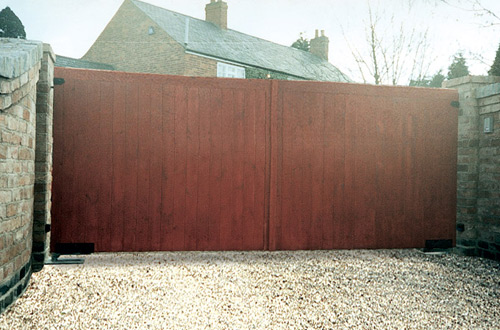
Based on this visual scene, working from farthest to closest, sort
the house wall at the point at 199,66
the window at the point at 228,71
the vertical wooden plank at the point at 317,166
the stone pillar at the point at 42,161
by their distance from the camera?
the window at the point at 228,71, the house wall at the point at 199,66, the vertical wooden plank at the point at 317,166, the stone pillar at the point at 42,161

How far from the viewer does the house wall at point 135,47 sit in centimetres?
1548

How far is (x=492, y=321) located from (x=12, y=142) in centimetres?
354

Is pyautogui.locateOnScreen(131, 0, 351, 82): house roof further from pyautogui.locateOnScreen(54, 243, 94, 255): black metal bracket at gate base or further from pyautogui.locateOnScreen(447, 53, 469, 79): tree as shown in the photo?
pyautogui.locateOnScreen(54, 243, 94, 255): black metal bracket at gate base

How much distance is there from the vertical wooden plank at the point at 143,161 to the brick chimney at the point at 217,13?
1661 cm

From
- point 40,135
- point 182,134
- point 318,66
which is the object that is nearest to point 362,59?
point 318,66

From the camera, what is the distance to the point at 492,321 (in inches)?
109

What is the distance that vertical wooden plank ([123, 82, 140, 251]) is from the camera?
4113 mm

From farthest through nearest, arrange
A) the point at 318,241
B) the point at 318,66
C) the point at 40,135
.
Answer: the point at 318,66
the point at 318,241
the point at 40,135

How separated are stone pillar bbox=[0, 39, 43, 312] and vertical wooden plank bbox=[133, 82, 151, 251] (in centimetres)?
100

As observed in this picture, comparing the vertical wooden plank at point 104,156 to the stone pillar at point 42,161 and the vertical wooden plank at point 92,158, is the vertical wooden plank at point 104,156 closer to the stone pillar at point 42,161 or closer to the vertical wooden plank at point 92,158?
the vertical wooden plank at point 92,158

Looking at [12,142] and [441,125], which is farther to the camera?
[441,125]

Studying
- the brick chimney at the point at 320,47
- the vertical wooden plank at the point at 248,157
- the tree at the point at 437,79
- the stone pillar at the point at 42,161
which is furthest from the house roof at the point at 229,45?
the stone pillar at the point at 42,161

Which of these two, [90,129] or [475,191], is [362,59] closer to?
[475,191]

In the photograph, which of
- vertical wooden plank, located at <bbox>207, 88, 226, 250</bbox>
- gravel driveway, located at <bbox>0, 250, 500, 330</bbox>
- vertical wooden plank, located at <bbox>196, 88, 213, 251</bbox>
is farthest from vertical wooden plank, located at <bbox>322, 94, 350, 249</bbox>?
vertical wooden plank, located at <bbox>196, 88, 213, 251</bbox>
